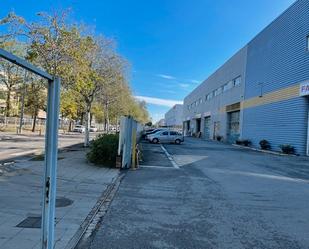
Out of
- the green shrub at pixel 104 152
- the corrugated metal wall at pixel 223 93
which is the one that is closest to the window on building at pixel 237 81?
the corrugated metal wall at pixel 223 93

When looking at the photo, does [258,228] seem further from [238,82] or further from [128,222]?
[238,82]

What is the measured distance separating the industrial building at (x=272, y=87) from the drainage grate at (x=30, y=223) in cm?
2386

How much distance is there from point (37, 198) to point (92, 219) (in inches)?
82.4

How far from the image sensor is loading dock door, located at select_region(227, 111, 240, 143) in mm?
46175

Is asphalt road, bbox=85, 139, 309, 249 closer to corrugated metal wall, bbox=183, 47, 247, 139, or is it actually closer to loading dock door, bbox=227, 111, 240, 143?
loading dock door, bbox=227, 111, 240, 143

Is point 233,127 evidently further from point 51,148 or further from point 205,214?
point 51,148

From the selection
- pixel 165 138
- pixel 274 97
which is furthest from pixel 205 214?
pixel 165 138

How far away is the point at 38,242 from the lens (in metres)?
5.50

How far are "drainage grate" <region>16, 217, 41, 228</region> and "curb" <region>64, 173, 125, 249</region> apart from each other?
2.37 ft

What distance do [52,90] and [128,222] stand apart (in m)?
3.91

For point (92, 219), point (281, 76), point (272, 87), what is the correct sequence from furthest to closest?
point (272, 87) < point (281, 76) < point (92, 219)

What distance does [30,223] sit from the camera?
6520 millimetres

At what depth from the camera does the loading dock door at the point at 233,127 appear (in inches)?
1818

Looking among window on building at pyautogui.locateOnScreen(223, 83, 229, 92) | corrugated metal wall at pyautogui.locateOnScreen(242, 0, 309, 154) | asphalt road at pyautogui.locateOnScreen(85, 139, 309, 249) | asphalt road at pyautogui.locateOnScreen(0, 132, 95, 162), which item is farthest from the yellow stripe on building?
asphalt road at pyautogui.locateOnScreen(0, 132, 95, 162)
